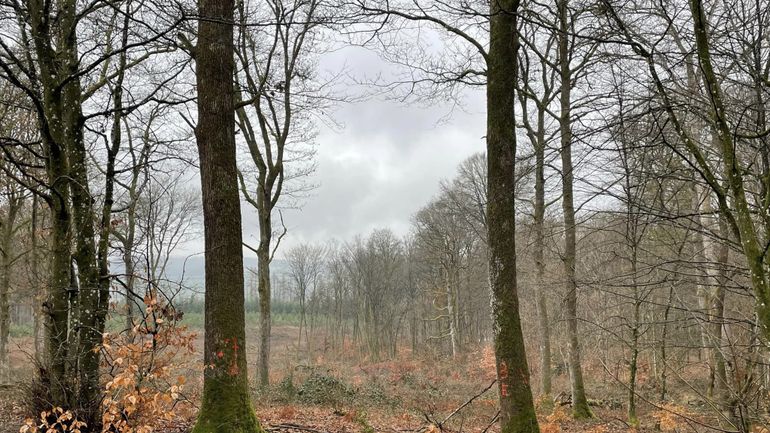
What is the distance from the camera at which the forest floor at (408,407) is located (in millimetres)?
7215

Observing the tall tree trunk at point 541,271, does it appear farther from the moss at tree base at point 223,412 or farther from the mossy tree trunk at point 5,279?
the mossy tree trunk at point 5,279

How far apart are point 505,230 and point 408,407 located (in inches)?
387

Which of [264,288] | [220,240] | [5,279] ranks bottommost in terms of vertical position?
[264,288]

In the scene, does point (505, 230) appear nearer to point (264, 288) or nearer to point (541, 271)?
point (541, 271)

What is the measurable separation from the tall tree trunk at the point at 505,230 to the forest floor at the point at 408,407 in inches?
27.5

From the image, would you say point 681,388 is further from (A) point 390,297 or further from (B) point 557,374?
(A) point 390,297

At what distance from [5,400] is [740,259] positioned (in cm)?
1326

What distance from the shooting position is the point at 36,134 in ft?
41.3

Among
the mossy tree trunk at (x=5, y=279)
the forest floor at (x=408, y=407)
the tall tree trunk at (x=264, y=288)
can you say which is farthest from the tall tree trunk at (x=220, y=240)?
the mossy tree trunk at (x=5, y=279)

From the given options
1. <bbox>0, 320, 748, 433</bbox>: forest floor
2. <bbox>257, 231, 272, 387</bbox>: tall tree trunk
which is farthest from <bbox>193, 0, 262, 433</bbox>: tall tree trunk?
<bbox>257, 231, 272, 387</bbox>: tall tree trunk

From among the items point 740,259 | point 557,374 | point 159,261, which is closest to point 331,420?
point 740,259

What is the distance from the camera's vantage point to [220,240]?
16.9ft

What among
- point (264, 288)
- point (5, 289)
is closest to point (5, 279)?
point (5, 289)

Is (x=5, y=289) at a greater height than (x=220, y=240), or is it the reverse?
(x=220, y=240)
